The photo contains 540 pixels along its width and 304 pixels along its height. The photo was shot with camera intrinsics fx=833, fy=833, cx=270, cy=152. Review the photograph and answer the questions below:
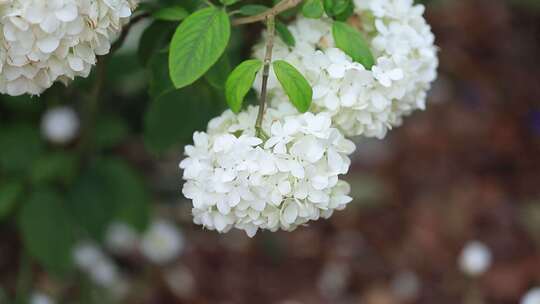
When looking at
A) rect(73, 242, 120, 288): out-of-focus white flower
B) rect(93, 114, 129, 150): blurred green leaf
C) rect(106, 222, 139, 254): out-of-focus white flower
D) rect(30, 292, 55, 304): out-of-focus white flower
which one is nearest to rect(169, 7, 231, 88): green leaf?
rect(93, 114, 129, 150): blurred green leaf

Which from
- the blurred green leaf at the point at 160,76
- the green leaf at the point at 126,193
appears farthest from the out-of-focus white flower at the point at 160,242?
the blurred green leaf at the point at 160,76

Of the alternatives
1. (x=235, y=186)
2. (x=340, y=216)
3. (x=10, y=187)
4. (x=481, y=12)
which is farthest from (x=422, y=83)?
(x=481, y=12)

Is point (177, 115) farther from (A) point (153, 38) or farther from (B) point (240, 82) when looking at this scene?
(B) point (240, 82)

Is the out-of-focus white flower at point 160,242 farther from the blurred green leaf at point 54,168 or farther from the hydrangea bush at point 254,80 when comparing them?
the hydrangea bush at point 254,80

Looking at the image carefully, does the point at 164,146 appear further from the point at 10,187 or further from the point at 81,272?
the point at 81,272

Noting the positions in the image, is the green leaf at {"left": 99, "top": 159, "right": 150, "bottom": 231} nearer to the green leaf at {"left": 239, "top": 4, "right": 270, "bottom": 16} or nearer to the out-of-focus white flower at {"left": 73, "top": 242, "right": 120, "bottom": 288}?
the out-of-focus white flower at {"left": 73, "top": 242, "right": 120, "bottom": 288}
